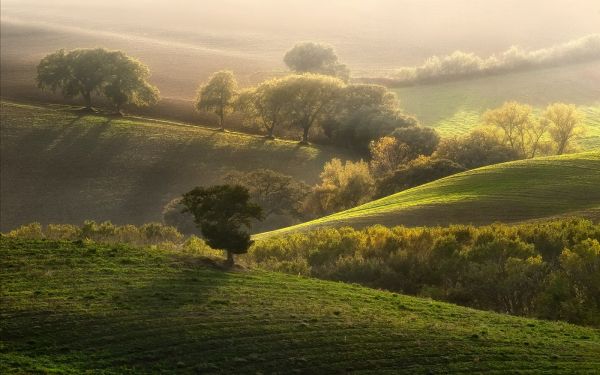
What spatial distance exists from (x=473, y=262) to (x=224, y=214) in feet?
45.6

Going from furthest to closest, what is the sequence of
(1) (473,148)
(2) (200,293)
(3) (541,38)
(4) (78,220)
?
(3) (541,38)
(1) (473,148)
(4) (78,220)
(2) (200,293)

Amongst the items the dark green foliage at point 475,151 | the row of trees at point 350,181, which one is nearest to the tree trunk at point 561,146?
the row of trees at point 350,181

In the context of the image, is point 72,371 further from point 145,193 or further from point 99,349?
point 145,193

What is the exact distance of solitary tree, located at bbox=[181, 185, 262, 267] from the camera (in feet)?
103

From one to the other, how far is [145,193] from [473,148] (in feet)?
124

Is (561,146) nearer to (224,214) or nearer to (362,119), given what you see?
(362,119)

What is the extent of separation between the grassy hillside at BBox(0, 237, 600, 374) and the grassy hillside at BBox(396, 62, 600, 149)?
9132cm

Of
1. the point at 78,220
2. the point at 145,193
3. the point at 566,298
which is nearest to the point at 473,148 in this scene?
the point at 145,193

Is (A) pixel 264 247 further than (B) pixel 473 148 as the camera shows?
No

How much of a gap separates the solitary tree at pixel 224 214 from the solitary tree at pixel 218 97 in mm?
71516

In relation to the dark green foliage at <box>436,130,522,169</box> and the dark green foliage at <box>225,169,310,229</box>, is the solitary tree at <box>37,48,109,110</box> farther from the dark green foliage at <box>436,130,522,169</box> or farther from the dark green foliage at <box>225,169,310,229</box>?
the dark green foliage at <box>436,130,522,169</box>

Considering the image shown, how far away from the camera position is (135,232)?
46.8m

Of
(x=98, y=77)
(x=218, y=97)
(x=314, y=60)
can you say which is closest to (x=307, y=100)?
(x=218, y=97)

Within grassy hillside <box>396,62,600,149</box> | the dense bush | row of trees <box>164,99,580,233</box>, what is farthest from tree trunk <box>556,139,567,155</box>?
the dense bush
